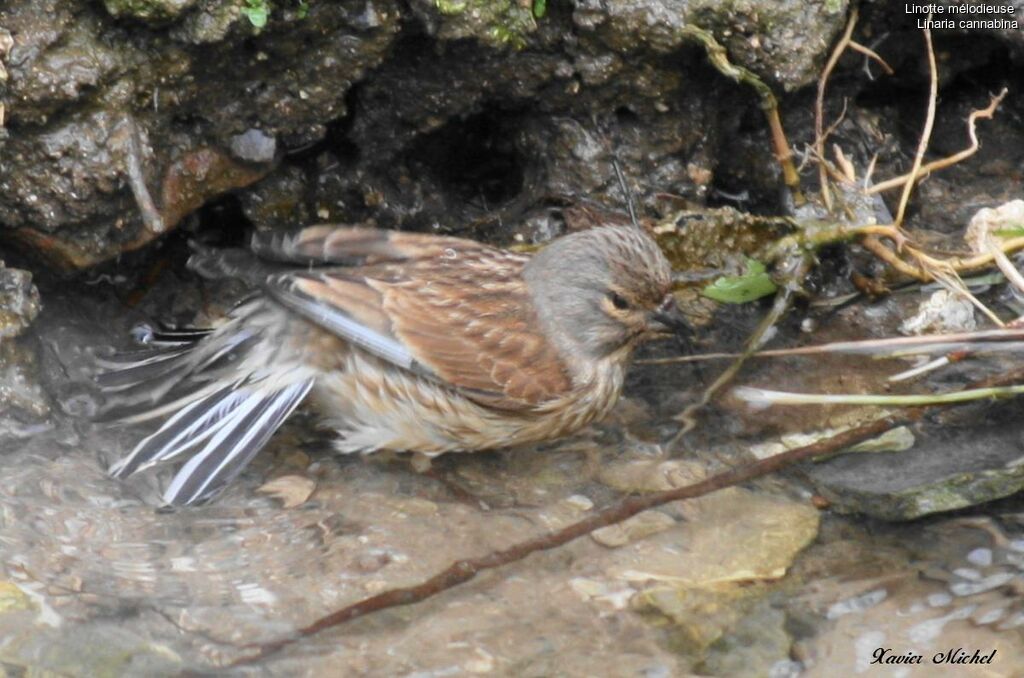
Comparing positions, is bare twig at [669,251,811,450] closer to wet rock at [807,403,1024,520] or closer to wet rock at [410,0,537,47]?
wet rock at [807,403,1024,520]

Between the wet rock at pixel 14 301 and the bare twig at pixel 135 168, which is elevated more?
the bare twig at pixel 135 168

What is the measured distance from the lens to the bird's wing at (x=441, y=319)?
4766 mm

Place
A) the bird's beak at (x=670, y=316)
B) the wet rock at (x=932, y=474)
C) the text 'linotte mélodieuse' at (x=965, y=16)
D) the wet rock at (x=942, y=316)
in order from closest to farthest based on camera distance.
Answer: the wet rock at (x=932, y=474)
the bird's beak at (x=670, y=316)
the wet rock at (x=942, y=316)
the text 'linotte mélodieuse' at (x=965, y=16)

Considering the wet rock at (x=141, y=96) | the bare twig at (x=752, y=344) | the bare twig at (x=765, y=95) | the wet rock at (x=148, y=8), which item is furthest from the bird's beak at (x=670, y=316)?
the wet rock at (x=148, y=8)

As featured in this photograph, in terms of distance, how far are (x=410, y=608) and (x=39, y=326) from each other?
186cm

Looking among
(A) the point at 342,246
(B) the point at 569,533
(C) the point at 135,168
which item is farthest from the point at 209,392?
(B) the point at 569,533

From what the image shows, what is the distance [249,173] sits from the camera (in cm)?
519

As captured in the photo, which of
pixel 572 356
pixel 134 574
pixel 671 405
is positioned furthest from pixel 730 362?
pixel 134 574

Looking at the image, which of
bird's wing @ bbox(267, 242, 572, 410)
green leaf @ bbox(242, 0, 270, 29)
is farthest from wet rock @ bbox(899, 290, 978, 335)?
green leaf @ bbox(242, 0, 270, 29)

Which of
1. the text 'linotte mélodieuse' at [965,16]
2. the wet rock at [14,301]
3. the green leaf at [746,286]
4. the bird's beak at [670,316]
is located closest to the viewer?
the wet rock at [14,301]

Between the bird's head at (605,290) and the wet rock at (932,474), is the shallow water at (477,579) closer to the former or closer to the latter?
the wet rock at (932,474)

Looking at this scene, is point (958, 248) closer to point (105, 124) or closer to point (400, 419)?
point (400, 419)

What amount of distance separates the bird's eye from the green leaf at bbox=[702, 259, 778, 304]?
0.54m

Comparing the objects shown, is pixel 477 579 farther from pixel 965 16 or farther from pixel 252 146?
pixel 965 16
